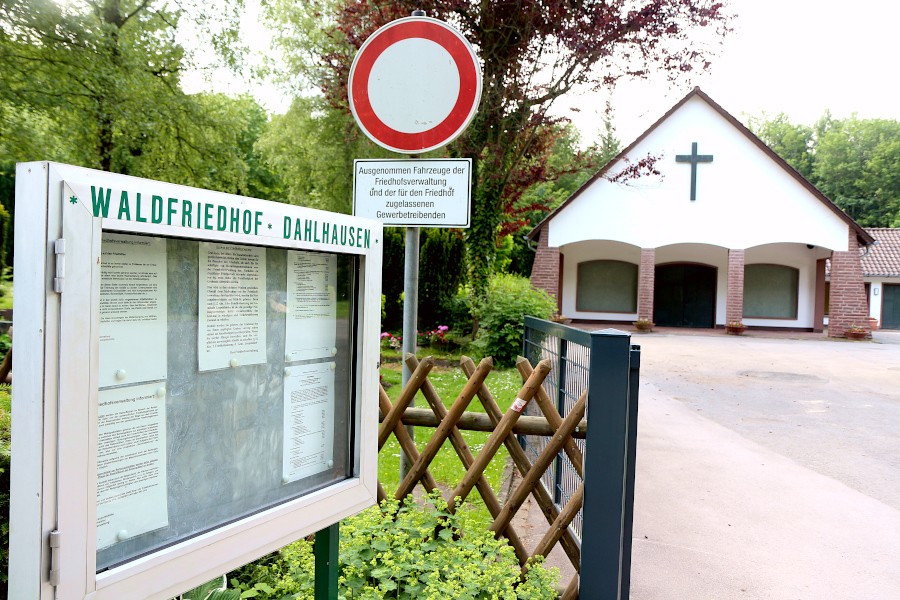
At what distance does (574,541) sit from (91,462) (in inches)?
99.9

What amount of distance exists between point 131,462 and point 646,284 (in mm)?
24987

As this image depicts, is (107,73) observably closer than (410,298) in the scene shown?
No

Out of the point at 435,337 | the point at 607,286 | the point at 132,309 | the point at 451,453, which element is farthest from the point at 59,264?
the point at 607,286

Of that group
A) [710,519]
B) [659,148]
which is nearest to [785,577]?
[710,519]

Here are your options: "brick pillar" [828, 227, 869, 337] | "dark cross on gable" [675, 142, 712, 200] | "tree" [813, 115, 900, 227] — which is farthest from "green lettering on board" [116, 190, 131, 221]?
"tree" [813, 115, 900, 227]

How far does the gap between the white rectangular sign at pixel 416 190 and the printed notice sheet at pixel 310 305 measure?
1398 mm

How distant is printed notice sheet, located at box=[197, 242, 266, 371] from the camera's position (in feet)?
5.31

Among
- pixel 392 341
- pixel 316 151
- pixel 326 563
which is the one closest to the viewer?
pixel 326 563

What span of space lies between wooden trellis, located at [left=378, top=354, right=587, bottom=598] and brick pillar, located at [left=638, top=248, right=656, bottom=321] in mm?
22473

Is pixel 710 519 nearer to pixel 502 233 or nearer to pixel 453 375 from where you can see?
pixel 453 375

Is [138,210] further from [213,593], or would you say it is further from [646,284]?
[646,284]

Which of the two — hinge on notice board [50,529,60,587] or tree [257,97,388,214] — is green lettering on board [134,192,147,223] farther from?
tree [257,97,388,214]

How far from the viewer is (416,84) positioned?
3441mm

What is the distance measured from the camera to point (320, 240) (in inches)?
73.2
